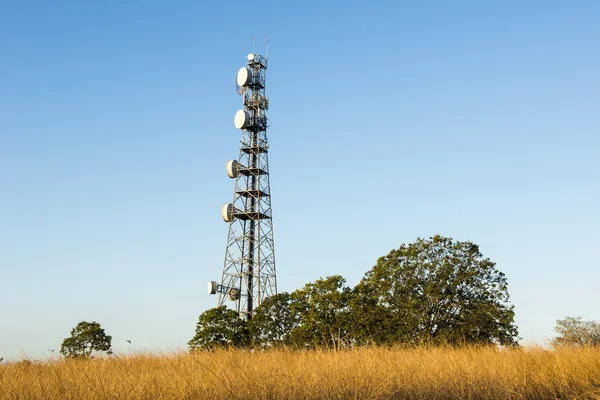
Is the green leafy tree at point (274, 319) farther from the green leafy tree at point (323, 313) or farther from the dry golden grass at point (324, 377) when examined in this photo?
the dry golden grass at point (324, 377)

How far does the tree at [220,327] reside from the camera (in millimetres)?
56688

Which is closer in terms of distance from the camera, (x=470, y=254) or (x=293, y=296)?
(x=470, y=254)

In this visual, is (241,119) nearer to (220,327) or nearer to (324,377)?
(220,327)

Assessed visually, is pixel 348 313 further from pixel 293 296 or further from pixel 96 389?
pixel 96 389

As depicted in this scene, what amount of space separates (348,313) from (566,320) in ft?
86.5

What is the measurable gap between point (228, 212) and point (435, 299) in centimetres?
2707

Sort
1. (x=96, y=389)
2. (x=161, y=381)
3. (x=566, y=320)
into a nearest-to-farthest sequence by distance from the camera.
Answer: (x=96, y=389), (x=161, y=381), (x=566, y=320)

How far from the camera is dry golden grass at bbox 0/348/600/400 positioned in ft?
33.8

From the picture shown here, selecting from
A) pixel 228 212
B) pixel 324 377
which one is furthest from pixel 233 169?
pixel 324 377

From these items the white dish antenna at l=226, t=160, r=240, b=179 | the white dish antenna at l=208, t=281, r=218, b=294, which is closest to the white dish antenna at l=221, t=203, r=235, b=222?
the white dish antenna at l=226, t=160, r=240, b=179

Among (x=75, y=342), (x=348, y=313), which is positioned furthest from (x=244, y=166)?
(x=75, y=342)

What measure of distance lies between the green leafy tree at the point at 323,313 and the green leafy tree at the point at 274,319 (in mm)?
2629

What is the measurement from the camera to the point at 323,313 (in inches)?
1980

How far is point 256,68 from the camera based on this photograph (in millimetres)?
66938
